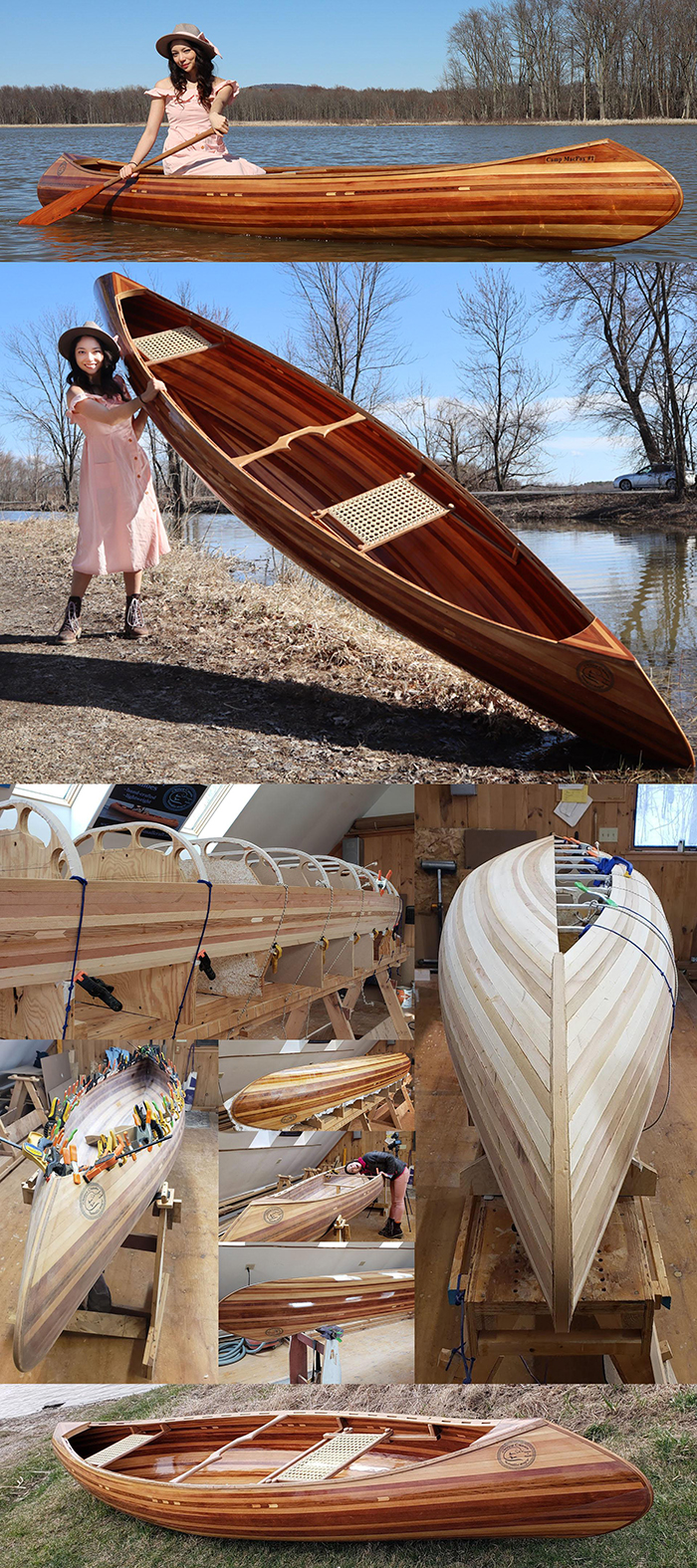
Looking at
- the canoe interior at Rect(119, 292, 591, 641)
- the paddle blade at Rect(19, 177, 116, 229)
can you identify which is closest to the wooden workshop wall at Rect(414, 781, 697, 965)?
the canoe interior at Rect(119, 292, 591, 641)

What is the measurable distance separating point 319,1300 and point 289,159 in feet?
16.0

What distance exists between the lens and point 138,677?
3.96 metres

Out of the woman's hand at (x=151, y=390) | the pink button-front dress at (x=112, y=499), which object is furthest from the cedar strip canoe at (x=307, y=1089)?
the woman's hand at (x=151, y=390)

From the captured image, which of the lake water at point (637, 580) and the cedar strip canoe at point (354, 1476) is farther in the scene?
the lake water at point (637, 580)

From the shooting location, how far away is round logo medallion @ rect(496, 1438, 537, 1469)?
2.86m

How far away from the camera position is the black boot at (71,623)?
4016 mm

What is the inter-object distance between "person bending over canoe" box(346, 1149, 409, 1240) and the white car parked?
3319 millimetres

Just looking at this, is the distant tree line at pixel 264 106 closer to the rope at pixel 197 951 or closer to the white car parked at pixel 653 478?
the white car parked at pixel 653 478

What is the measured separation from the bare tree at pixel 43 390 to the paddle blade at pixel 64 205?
41 cm

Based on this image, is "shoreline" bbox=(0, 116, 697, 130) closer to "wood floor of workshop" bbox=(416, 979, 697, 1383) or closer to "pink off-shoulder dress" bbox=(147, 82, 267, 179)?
"pink off-shoulder dress" bbox=(147, 82, 267, 179)

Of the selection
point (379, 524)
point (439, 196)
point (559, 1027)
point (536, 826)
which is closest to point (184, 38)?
point (439, 196)

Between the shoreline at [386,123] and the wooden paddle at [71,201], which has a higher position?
the shoreline at [386,123]

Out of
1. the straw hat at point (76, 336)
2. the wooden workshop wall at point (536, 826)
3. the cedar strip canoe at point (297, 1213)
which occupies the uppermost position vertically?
the straw hat at point (76, 336)

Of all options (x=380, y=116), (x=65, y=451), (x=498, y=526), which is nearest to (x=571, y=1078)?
(x=498, y=526)
